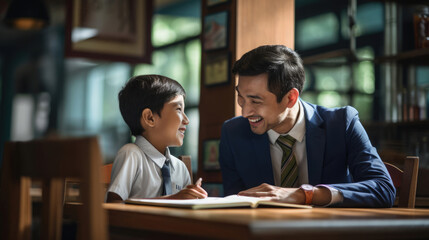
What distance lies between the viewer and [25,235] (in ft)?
4.23

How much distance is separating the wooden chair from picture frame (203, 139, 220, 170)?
302 centimetres

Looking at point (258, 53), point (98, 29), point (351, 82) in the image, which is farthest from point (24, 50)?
point (258, 53)

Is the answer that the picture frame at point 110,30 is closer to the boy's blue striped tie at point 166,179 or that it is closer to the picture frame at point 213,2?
the picture frame at point 213,2

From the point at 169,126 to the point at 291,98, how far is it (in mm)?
488

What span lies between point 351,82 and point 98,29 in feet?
8.42

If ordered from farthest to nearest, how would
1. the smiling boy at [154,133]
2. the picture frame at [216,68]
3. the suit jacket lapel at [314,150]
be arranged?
the picture frame at [216,68] → the suit jacket lapel at [314,150] → the smiling boy at [154,133]

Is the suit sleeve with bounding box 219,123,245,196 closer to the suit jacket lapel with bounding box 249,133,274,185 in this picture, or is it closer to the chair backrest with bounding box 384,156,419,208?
the suit jacket lapel with bounding box 249,133,274,185

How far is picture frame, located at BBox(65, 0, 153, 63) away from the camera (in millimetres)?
5238

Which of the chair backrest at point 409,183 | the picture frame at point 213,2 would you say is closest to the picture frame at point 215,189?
the picture frame at point 213,2

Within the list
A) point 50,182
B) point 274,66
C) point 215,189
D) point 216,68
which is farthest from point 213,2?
point 50,182

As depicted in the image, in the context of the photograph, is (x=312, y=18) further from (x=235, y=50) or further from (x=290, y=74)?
(x=290, y=74)

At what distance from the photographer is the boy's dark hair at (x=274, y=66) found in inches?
83.5

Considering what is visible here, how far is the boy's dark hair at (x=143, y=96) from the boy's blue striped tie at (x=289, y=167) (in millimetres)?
481

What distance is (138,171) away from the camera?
6.39 feet
